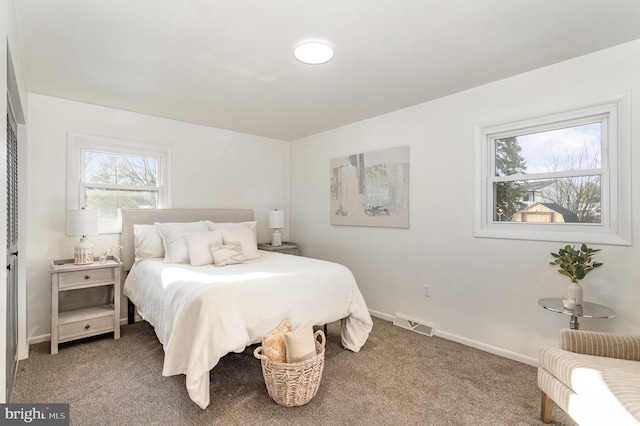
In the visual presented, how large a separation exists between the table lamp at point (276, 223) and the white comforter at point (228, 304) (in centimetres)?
129

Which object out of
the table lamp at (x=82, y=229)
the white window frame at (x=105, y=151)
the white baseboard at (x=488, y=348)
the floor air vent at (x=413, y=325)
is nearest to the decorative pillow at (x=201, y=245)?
the table lamp at (x=82, y=229)

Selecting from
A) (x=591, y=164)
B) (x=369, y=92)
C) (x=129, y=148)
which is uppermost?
(x=369, y=92)

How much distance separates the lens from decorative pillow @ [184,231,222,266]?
10.1ft

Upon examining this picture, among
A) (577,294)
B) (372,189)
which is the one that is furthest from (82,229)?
(577,294)

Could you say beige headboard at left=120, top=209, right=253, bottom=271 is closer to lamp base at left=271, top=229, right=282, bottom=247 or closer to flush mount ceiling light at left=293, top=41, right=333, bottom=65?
lamp base at left=271, top=229, right=282, bottom=247

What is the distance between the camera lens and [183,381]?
2342mm

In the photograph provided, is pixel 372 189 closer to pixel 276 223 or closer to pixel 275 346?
pixel 276 223

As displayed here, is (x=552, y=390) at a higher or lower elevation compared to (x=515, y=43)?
lower

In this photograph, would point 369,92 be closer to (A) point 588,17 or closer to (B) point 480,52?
(B) point 480,52

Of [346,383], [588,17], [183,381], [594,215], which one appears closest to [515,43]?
[588,17]

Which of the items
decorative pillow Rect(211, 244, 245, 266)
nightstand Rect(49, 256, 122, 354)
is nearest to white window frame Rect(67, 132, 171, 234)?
nightstand Rect(49, 256, 122, 354)

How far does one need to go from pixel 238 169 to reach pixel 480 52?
3242mm

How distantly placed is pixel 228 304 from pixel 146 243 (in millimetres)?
1830

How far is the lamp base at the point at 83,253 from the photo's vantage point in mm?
3053
